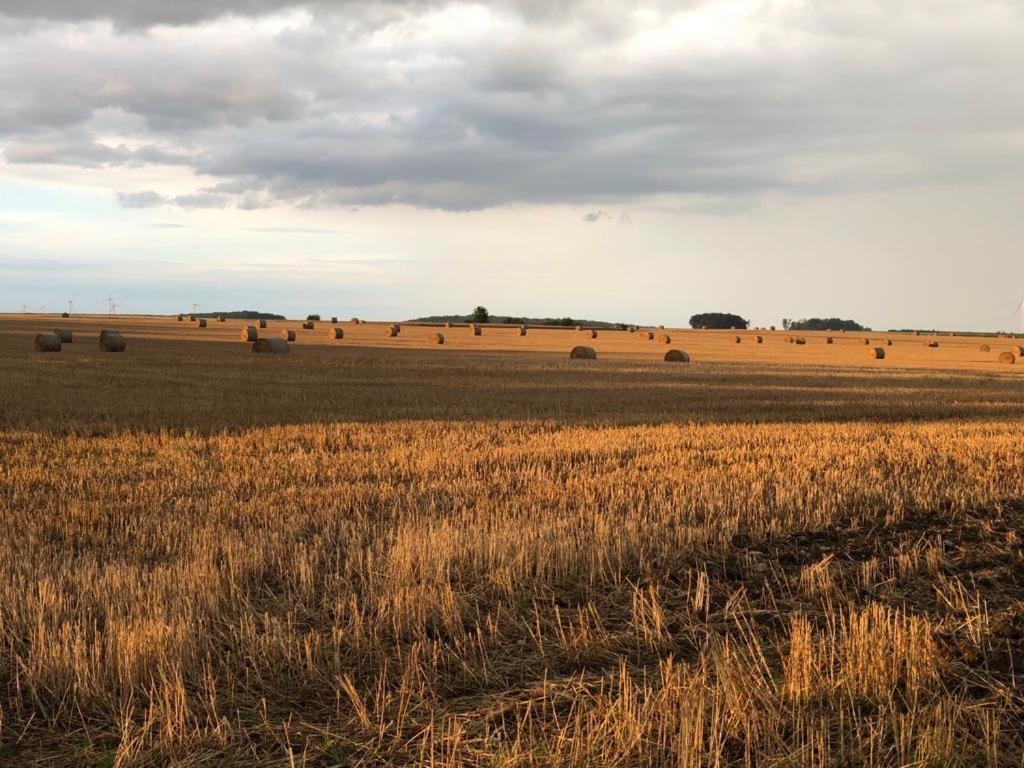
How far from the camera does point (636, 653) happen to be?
543cm

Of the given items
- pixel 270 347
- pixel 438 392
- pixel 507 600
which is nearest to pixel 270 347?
pixel 270 347

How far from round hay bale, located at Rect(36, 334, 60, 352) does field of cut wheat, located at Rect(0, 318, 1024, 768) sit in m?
26.8

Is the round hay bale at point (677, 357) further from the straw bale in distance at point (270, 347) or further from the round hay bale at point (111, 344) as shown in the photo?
the round hay bale at point (111, 344)

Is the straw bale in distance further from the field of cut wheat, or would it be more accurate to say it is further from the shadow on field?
the field of cut wheat

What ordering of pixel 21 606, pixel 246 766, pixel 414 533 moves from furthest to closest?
pixel 414 533 → pixel 21 606 → pixel 246 766

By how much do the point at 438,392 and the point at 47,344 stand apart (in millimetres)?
23722

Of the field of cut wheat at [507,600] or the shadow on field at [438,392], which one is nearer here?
the field of cut wheat at [507,600]

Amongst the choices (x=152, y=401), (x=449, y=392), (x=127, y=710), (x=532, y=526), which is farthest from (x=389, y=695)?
(x=449, y=392)

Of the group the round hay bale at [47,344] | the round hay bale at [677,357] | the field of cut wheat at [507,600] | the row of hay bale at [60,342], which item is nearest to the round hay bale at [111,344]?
the row of hay bale at [60,342]

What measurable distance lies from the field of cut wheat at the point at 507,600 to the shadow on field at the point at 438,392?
9.62 feet

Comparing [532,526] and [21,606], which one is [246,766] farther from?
[532,526]

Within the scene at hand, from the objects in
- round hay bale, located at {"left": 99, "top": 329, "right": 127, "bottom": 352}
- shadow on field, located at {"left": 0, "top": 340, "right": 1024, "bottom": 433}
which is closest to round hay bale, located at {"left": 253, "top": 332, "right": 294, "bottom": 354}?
shadow on field, located at {"left": 0, "top": 340, "right": 1024, "bottom": 433}

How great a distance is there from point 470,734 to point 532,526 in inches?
154

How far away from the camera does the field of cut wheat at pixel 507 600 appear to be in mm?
4285
